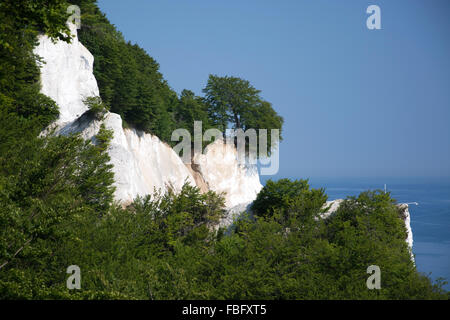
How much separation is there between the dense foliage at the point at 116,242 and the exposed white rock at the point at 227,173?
864 inches

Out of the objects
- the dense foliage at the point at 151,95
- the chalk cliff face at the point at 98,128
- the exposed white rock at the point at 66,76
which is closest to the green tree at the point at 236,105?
the dense foliage at the point at 151,95

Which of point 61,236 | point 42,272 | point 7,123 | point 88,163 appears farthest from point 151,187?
point 61,236

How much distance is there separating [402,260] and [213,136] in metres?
34.9

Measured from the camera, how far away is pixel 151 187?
3769 centimetres

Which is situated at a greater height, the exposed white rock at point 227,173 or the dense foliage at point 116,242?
the exposed white rock at point 227,173

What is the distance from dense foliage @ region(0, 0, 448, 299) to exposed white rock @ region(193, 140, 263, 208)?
21.9 meters

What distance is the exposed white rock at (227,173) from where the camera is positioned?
5275 centimetres

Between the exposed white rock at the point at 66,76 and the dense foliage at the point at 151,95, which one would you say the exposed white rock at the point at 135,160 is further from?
the exposed white rock at the point at 66,76

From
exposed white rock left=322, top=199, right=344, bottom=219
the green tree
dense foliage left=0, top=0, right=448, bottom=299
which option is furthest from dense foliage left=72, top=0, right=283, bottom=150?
exposed white rock left=322, top=199, right=344, bottom=219

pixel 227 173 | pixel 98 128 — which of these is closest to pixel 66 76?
pixel 98 128

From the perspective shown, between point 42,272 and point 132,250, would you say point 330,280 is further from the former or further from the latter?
point 42,272

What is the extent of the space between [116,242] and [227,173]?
36.9m

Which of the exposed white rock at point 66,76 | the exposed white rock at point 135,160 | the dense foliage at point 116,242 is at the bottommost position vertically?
the dense foliage at point 116,242

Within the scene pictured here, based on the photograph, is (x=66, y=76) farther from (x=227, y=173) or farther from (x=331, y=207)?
Answer: (x=227, y=173)
